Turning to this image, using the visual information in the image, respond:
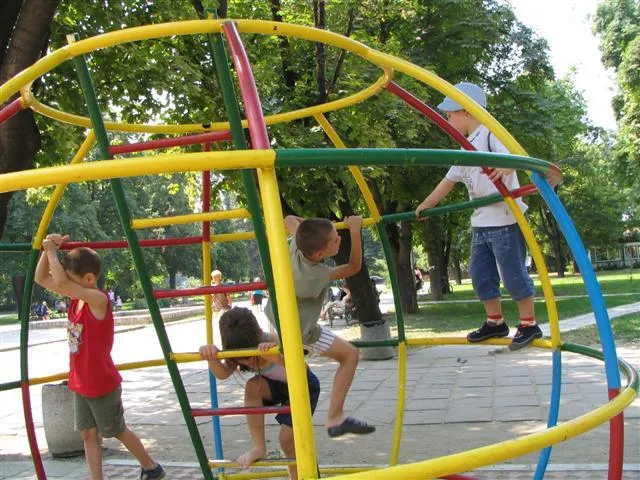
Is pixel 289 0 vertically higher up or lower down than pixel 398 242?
higher up

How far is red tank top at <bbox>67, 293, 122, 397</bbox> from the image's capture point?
3.34 metres

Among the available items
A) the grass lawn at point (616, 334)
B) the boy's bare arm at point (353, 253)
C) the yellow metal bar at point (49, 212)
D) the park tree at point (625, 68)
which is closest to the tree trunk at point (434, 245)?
the park tree at point (625, 68)

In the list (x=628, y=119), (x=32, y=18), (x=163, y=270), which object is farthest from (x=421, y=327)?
(x=163, y=270)

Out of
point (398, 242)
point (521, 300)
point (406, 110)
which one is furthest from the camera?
point (398, 242)

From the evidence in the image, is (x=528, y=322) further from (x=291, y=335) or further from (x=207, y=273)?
(x=291, y=335)

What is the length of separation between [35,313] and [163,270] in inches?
394

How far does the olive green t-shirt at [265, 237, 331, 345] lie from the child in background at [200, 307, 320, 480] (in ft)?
0.64

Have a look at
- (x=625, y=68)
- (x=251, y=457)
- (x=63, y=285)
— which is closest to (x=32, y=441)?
(x=63, y=285)

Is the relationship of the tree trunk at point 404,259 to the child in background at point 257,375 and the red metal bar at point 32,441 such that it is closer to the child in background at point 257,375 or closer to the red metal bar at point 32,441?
the red metal bar at point 32,441

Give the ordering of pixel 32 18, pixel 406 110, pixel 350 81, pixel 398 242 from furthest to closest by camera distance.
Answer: pixel 398 242 < pixel 406 110 < pixel 350 81 < pixel 32 18

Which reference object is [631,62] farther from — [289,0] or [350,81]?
[350,81]

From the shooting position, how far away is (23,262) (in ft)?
108

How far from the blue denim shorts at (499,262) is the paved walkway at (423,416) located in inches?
48.1

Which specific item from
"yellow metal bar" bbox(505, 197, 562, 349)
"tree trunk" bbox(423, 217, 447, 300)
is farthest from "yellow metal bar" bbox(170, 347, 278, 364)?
"tree trunk" bbox(423, 217, 447, 300)
